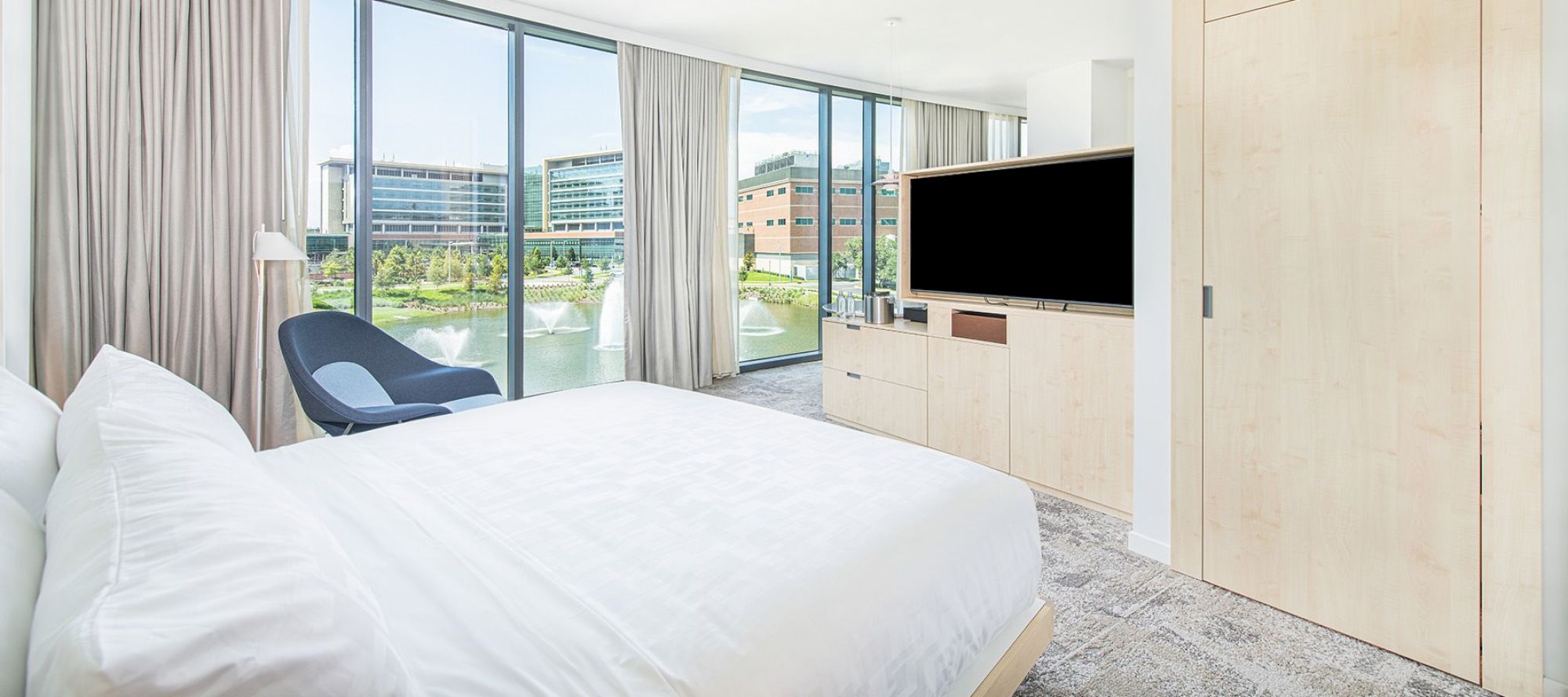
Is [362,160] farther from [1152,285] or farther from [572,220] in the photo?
[1152,285]

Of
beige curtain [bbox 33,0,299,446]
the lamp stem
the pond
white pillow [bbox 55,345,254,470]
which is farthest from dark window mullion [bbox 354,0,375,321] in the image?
white pillow [bbox 55,345,254,470]

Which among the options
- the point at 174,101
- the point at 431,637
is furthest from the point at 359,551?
the point at 174,101

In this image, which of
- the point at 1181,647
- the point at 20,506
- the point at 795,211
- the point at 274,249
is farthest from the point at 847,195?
the point at 20,506

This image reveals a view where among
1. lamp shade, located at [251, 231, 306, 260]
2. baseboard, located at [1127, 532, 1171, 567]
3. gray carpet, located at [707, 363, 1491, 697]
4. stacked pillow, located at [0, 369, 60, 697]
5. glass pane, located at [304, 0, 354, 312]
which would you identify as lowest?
gray carpet, located at [707, 363, 1491, 697]

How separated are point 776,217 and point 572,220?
1924mm

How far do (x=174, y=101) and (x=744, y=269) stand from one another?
386 centimetres

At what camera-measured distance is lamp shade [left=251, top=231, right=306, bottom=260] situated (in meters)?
3.41

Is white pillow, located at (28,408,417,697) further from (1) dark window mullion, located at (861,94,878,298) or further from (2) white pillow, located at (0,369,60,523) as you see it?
(1) dark window mullion, located at (861,94,878,298)

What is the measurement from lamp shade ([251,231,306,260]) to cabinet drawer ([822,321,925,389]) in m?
2.90

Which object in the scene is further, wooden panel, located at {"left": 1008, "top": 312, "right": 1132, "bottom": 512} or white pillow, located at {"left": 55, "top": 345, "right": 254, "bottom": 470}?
wooden panel, located at {"left": 1008, "top": 312, "right": 1132, "bottom": 512}

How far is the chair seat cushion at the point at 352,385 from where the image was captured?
312 cm

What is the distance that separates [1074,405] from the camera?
330 centimetres

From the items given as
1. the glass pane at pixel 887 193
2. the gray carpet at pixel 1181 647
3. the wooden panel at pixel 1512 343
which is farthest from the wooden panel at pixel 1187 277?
the glass pane at pixel 887 193

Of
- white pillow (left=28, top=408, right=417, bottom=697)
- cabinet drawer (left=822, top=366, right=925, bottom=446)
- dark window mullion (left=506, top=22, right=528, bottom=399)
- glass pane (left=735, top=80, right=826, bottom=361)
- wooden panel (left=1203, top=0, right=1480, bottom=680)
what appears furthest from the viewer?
glass pane (left=735, top=80, right=826, bottom=361)
